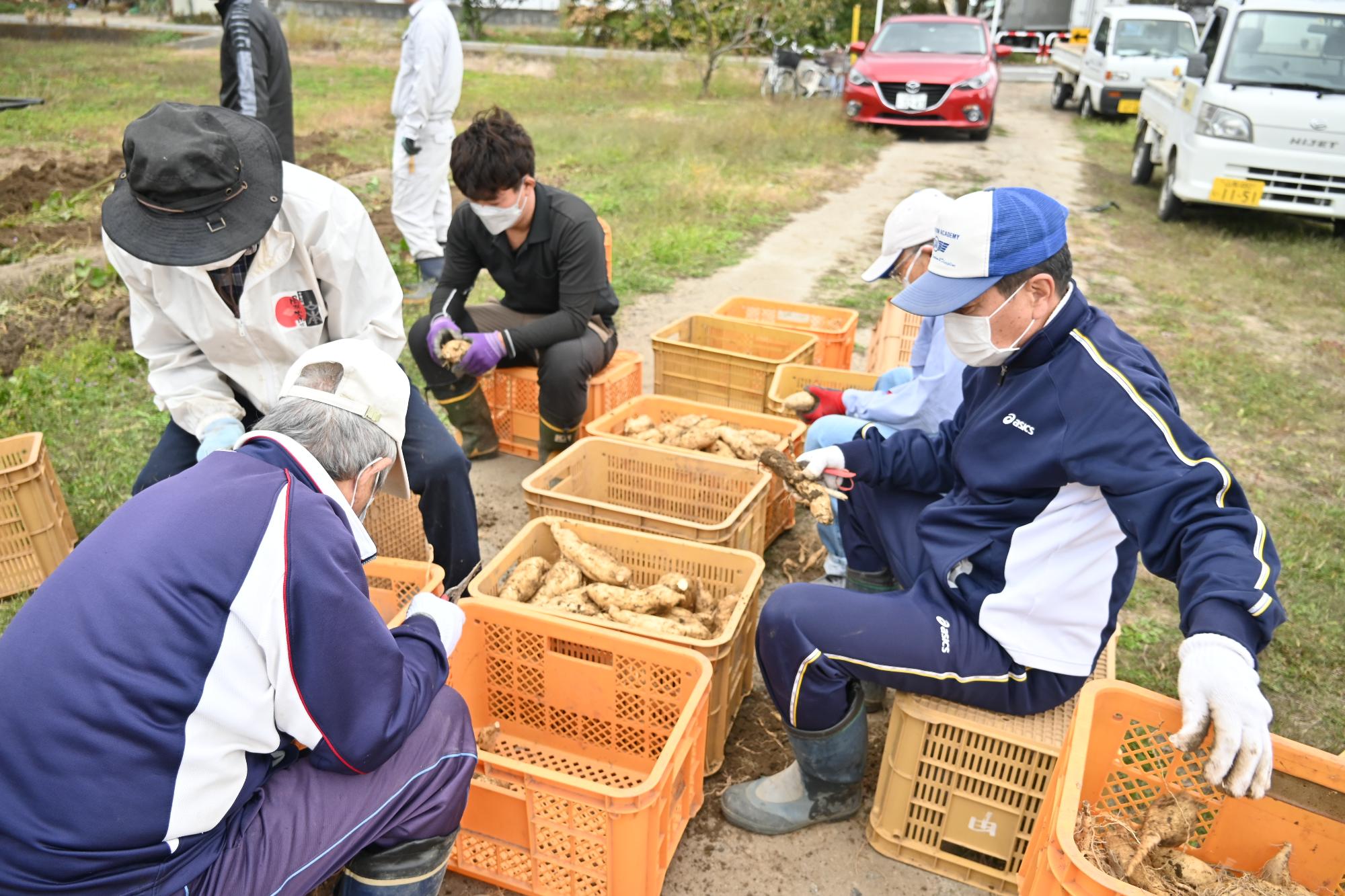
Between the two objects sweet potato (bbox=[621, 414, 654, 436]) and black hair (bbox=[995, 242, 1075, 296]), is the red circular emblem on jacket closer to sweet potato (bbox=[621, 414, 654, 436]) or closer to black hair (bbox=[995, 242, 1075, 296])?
sweet potato (bbox=[621, 414, 654, 436])

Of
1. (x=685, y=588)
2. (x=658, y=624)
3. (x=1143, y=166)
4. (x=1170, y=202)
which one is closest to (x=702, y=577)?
(x=685, y=588)

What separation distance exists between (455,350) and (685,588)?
1551 mm

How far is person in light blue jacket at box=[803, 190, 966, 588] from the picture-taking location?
9.32ft

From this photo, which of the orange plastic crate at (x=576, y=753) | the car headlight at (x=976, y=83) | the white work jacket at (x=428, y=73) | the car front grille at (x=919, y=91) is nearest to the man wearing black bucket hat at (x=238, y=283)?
the orange plastic crate at (x=576, y=753)

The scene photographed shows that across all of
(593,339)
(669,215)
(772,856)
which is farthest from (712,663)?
(669,215)

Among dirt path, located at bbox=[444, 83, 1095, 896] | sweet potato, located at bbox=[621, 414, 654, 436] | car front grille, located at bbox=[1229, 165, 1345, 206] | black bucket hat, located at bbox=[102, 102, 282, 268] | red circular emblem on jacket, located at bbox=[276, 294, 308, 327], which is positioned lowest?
dirt path, located at bbox=[444, 83, 1095, 896]

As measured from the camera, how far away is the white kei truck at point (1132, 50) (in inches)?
559

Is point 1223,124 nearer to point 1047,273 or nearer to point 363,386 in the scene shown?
point 1047,273

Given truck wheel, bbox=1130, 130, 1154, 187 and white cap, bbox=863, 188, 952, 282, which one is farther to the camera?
truck wheel, bbox=1130, 130, 1154, 187

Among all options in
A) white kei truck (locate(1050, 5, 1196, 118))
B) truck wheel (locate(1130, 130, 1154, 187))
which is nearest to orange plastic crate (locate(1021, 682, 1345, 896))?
truck wheel (locate(1130, 130, 1154, 187))

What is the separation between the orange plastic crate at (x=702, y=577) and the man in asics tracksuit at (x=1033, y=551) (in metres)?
0.19

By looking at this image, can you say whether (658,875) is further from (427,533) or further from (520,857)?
(427,533)

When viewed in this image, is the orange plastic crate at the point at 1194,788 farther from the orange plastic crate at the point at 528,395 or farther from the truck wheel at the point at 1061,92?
the truck wheel at the point at 1061,92

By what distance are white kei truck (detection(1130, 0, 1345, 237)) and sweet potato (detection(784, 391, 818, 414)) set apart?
255 inches
